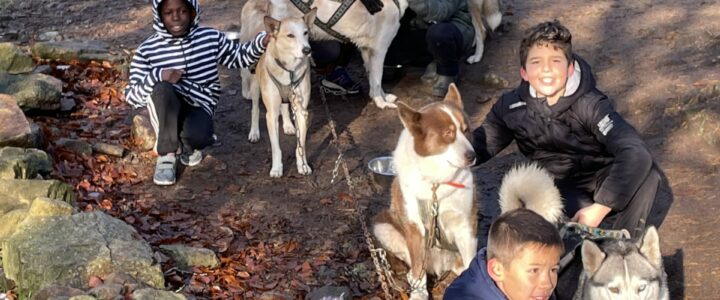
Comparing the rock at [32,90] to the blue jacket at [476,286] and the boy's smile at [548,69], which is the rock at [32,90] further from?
the blue jacket at [476,286]

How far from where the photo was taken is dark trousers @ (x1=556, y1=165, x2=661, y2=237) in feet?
12.3

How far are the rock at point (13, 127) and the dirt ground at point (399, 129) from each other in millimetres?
791

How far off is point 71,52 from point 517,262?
602cm

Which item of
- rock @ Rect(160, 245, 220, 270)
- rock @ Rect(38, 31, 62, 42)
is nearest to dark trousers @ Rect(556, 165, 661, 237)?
rock @ Rect(160, 245, 220, 270)

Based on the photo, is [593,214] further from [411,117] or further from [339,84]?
[339,84]

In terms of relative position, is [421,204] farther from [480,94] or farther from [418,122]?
[480,94]

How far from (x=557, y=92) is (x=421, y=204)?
2.71 feet

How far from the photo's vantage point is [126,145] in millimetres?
5906

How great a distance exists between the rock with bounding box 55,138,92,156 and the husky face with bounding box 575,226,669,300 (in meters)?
3.62

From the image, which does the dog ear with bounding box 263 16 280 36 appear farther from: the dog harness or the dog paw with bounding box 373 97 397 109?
the dog paw with bounding box 373 97 397 109

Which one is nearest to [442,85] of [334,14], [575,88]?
[334,14]

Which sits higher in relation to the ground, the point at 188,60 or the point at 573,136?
the point at 573,136

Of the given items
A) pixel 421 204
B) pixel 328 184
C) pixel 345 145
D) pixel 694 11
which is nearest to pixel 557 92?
pixel 421 204

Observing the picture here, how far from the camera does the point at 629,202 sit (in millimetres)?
3764
